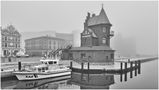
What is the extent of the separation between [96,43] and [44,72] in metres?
21.5

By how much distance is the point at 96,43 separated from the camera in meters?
41.7

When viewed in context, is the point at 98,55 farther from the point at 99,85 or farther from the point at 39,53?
the point at 39,53

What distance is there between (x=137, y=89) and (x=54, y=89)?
1370 cm

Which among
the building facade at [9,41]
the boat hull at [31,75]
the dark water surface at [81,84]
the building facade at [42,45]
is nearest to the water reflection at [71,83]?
the dark water surface at [81,84]

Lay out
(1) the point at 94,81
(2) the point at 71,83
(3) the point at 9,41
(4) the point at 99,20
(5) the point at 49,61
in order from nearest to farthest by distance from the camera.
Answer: (2) the point at 71,83 < (1) the point at 94,81 < (5) the point at 49,61 < (4) the point at 99,20 < (3) the point at 9,41

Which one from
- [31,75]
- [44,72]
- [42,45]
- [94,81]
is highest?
[42,45]

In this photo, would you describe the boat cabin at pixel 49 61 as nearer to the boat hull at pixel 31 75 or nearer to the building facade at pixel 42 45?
the boat hull at pixel 31 75

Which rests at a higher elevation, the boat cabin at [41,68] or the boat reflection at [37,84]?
the boat cabin at [41,68]

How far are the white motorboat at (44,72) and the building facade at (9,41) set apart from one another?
3155 centimetres

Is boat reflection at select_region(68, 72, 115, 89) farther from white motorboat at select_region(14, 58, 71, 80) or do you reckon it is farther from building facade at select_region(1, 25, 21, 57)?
building facade at select_region(1, 25, 21, 57)

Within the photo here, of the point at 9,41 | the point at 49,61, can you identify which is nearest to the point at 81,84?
the point at 49,61

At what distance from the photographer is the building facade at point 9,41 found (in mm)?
51281

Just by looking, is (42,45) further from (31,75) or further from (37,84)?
(37,84)

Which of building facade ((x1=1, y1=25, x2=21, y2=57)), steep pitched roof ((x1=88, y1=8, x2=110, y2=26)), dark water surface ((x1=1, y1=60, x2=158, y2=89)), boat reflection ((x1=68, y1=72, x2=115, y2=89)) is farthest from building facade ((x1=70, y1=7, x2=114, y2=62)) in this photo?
building facade ((x1=1, y1=25, x2=21, y2=57))
